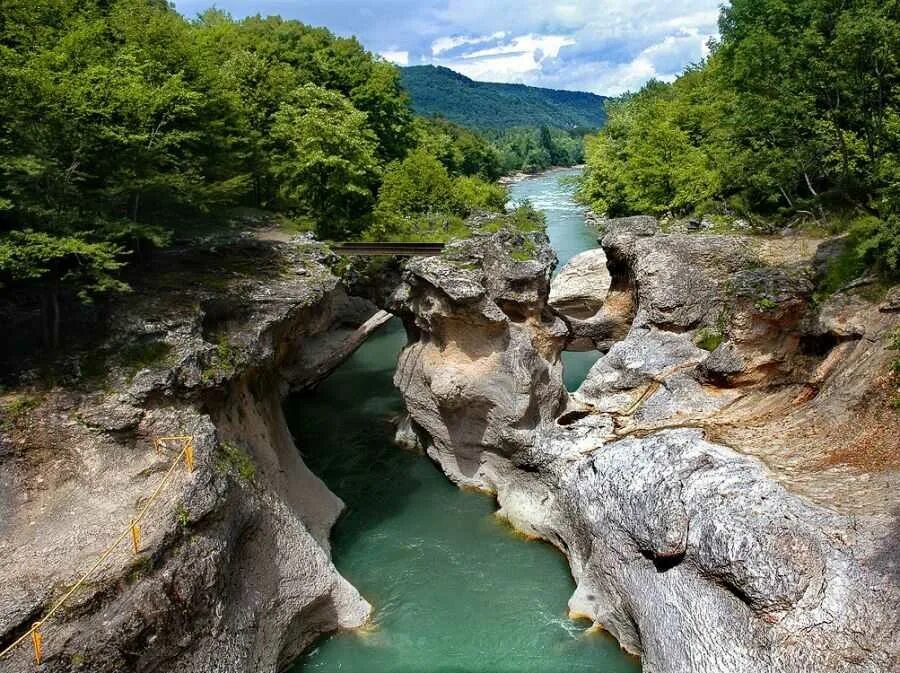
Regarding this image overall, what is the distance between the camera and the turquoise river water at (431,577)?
13148mm

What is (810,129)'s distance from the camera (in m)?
19.2

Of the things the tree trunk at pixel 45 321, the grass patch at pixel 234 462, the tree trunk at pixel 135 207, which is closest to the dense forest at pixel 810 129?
the grass patch at pixel 234 462

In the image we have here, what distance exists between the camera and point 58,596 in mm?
9586

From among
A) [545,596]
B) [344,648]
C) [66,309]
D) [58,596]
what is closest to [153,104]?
[66,309]

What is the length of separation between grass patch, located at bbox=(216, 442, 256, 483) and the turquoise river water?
378 centimetres

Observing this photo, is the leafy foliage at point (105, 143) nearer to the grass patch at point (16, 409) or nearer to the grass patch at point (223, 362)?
the grass patch at point (16, 409)

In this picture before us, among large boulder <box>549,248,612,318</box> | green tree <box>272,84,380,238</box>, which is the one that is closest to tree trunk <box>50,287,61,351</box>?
green tree <box>272,84,380,238</box>

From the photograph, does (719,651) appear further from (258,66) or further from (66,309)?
(258,66)

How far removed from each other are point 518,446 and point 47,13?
616 inches

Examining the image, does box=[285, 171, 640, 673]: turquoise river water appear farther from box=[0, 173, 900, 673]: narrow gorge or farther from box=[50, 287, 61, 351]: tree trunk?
box=[50, 287, 61, 351]: tree trunk

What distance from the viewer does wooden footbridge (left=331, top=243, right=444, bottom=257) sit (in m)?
23.7

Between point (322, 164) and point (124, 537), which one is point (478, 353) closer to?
point (124, 537)

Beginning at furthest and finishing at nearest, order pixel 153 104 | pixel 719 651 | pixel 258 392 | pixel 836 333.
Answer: pixel 258 392 < pixel 836 333 < pixel 153 104 < pixel 719 651

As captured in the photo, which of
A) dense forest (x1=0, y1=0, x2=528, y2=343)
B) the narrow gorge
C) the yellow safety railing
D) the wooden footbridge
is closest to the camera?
the yellow safety railing
